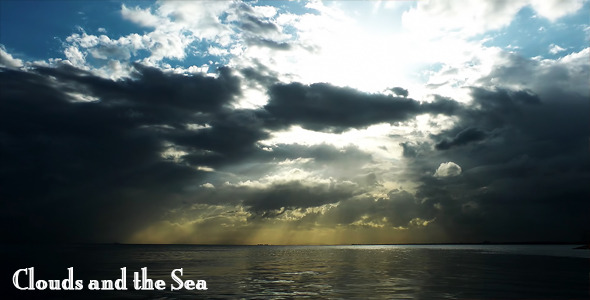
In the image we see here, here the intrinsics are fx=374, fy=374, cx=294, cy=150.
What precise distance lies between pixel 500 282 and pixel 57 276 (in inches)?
2383

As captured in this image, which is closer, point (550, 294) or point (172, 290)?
point (550, 294)

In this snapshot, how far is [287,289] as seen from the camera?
39281 mm

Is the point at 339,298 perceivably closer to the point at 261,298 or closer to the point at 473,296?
the point at 261,298

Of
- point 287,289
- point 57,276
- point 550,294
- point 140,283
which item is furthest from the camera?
point 57,276

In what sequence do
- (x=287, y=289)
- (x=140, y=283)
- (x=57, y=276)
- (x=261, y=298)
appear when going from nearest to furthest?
(x=261, y=298)
(x=287, y=289)
(x=140, y=283)
(x=57, y=276)

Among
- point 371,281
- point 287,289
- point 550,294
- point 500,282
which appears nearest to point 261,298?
point 287,289

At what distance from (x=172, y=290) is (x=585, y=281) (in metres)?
50.8

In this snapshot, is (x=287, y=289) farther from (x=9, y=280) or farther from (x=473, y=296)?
(x=9, y=280)

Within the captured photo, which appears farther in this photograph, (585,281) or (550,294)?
(585,281)

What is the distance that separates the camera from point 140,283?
A: 46.1 meters

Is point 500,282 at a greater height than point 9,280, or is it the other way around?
point 9,280

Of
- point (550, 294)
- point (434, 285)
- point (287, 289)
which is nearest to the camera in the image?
point (550, 294)

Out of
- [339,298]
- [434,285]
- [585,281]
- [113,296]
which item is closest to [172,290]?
[113,296]

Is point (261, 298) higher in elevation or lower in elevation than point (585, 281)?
higher
